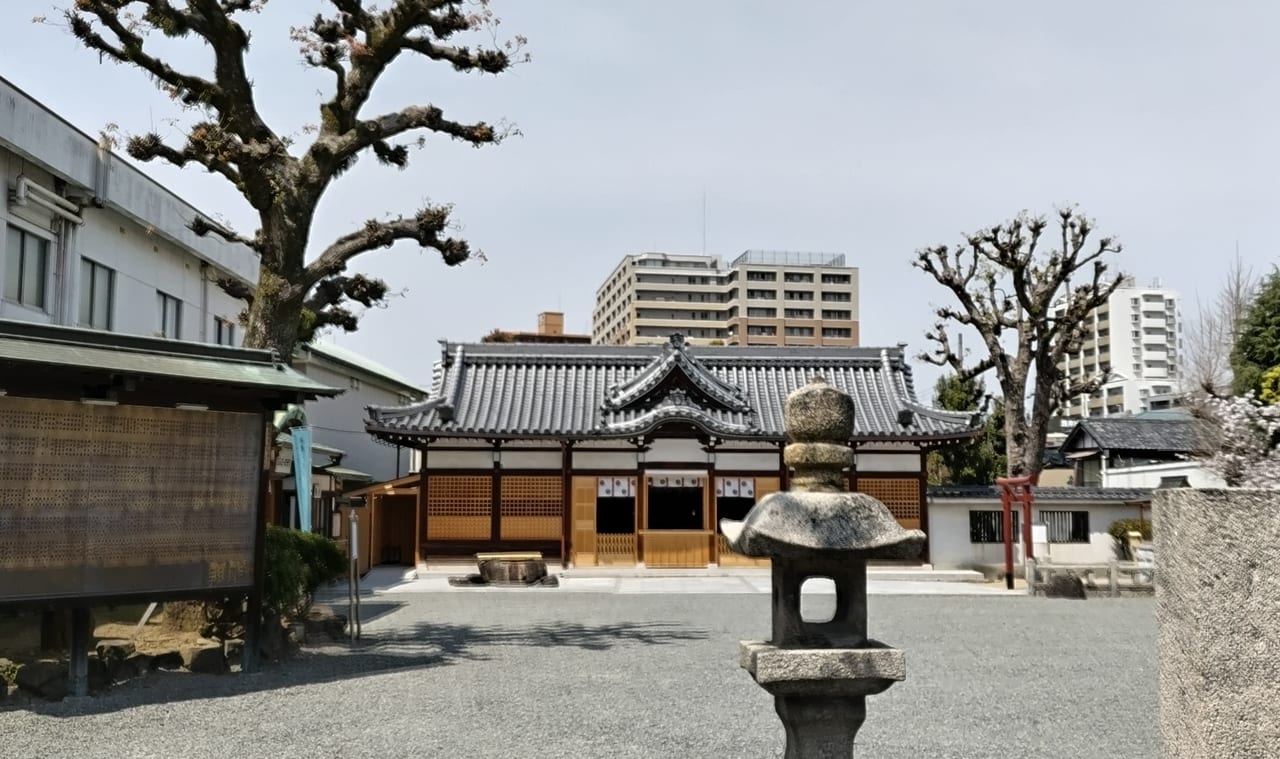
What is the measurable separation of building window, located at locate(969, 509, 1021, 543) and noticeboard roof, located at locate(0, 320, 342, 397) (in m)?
19.1

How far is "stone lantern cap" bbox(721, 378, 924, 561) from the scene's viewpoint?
188 inches

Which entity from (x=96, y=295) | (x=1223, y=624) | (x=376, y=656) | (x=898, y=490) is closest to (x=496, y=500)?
(x=898, y=490)

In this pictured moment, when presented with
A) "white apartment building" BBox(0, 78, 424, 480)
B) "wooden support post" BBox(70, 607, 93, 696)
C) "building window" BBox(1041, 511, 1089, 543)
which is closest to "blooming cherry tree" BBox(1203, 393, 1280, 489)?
"building window" BBox(1041, 511, 1089, 543)

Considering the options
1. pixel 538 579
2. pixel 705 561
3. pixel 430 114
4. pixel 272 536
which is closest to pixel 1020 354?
pixel 705 561

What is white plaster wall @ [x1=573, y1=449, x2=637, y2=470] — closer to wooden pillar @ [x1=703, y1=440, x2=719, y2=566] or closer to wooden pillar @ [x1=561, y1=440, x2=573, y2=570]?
wooden pillar @ [x1=561, y1=440, x2=573, y2=570]

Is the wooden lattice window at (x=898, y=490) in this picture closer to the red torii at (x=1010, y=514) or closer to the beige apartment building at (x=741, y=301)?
the red torii at (x=1010, y=514)

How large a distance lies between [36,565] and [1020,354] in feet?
77.9

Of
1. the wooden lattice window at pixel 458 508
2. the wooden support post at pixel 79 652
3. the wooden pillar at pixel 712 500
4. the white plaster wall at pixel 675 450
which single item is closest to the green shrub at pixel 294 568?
the wooden support post at pixel 79 652

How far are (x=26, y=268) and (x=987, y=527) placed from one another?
21.6m

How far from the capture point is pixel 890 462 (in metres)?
25.1

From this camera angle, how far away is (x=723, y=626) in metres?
14.6

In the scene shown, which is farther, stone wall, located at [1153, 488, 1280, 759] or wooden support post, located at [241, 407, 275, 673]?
wooden support post, located at [241, 407, 275, 673]

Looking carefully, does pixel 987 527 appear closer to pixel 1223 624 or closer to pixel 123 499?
pixel 123 499

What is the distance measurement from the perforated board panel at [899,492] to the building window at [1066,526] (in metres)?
3.16
